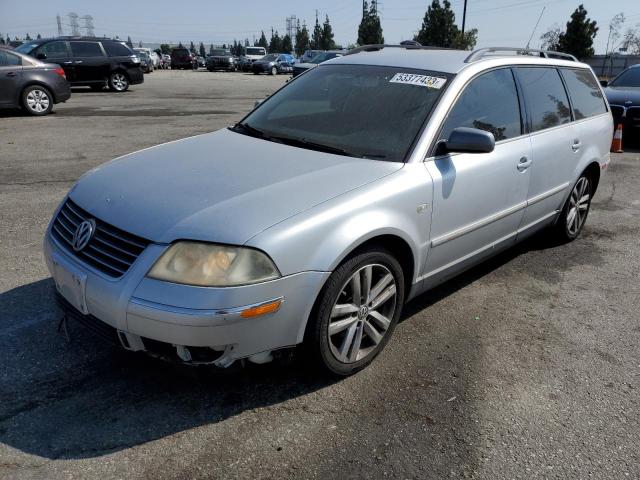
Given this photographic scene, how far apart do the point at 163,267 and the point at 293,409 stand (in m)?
0.97

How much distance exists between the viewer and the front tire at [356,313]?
2744 millimetres

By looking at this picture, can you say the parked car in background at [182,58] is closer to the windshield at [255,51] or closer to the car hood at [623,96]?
the windshield at [255,51]

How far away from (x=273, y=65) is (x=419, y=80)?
3765 centimetres

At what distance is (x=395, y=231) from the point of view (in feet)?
9.77

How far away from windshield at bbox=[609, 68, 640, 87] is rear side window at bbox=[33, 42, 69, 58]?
1502 cm

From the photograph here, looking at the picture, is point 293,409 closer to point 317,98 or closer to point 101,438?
point 101,438

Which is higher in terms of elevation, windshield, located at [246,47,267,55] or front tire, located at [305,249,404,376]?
windshield, located at [246,47,267,55]

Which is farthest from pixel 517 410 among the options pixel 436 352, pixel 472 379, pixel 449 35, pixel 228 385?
pixel 449 35

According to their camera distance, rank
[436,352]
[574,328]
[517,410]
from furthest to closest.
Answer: [574,328] < [436,352] < [517,410]

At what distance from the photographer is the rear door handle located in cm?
393

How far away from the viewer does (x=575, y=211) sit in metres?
5.20

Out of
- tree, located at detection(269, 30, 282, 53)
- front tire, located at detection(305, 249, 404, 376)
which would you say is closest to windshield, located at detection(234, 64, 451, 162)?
front tire, located at detection(305, 249, 404, 376)

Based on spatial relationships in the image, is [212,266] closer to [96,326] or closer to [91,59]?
[96,326]

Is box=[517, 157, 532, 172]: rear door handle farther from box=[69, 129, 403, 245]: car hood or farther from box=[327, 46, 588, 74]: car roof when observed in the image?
box=[69, 129, 403, 245]: car hood
